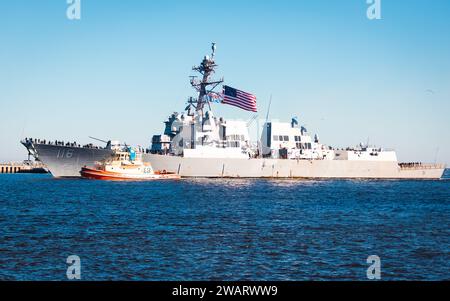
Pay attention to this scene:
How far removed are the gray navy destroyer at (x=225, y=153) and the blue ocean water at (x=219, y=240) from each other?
27.3 metres

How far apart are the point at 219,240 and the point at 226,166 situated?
1837 inches

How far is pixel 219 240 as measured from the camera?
71.8ft

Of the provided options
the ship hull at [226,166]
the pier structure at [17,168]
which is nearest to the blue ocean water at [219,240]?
the ship hull at [226,166]

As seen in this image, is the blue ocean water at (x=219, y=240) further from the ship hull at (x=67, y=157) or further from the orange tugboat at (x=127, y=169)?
the orange tugboat at (x=127, y=169)

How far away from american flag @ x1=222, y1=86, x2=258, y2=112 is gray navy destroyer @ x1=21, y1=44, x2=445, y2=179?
7.06 metres

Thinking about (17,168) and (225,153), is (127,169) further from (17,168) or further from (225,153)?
(17,168)

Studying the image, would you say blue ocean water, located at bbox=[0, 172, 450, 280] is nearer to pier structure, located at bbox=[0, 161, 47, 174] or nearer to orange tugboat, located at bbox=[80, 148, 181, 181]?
orange tugboat, located at bbox=[80, 148, 181, 181]

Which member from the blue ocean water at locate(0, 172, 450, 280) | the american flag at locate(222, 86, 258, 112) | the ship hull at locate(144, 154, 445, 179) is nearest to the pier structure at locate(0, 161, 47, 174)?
the ship hull at locate(144, 154, 445, 179)

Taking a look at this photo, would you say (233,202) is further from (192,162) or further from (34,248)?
(192,162)

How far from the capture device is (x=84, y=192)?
151 ft

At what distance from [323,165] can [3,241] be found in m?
62.0

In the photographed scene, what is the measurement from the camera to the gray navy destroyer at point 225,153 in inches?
2596
